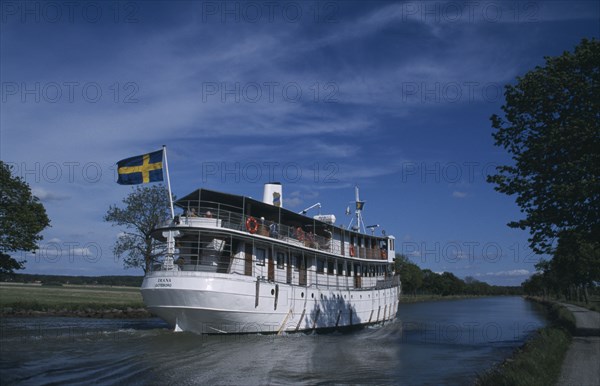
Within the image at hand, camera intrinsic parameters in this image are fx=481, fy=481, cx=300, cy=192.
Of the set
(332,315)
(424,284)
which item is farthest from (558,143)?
(424,284)

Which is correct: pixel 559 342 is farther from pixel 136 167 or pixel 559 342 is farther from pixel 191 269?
pixel 136 167

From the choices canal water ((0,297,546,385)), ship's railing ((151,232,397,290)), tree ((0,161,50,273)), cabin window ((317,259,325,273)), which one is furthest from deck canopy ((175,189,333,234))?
tree ((0,161,50,273))

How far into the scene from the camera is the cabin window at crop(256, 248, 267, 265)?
87.2 feet

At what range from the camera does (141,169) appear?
77.4 ft

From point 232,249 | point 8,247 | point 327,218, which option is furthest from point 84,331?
point 327,218

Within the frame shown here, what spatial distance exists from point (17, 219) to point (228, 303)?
1834 cm

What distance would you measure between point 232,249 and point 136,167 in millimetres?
6431

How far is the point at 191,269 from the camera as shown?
77.2 ft

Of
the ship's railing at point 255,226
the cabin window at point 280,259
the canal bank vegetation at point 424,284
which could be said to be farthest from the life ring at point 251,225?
the canal bank vegetation at point 424,284

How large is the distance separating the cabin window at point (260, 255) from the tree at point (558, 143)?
12560mm

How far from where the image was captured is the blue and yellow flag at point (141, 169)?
23486 mm

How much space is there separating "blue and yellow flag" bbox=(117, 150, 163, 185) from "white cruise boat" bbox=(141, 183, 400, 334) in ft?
7.97

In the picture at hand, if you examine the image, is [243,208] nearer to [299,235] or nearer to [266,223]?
[266,223]

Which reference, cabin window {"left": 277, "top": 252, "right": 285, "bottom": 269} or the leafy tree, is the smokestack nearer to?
cabin window {"left": 277, "top": 252, "right": 285, "bottom": 269}
